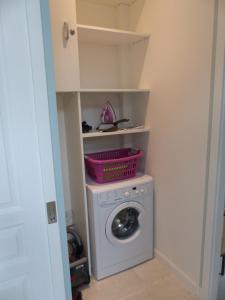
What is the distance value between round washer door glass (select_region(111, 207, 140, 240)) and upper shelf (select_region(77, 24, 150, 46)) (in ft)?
5.12

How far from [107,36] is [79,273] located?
2.07 meters

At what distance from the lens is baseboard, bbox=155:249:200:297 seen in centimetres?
176

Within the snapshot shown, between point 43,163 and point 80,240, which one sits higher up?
point 43,163

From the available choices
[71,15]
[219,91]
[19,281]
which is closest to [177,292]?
[19,281]

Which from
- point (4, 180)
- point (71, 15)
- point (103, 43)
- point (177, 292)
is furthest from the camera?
point (103, 43)

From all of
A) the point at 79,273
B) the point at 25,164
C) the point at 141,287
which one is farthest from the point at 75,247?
the point at 25,164

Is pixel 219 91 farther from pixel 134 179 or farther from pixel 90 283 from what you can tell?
pixel 90 283

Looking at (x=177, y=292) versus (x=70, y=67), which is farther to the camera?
(x=177, y=292)

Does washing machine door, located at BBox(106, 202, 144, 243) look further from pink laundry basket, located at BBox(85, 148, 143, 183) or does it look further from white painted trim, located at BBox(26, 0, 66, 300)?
white painted trim, located at BBox(26, 0, 66, 300)

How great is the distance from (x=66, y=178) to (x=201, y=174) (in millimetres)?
1331

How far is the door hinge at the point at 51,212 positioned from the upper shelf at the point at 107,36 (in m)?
1.38

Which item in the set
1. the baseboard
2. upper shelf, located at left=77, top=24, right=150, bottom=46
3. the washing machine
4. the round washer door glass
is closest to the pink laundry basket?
the washing machine

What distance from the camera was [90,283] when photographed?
1.93 metres

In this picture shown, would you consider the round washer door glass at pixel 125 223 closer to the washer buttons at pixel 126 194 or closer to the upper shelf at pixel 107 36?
the washer buttons at pixel 126 194
